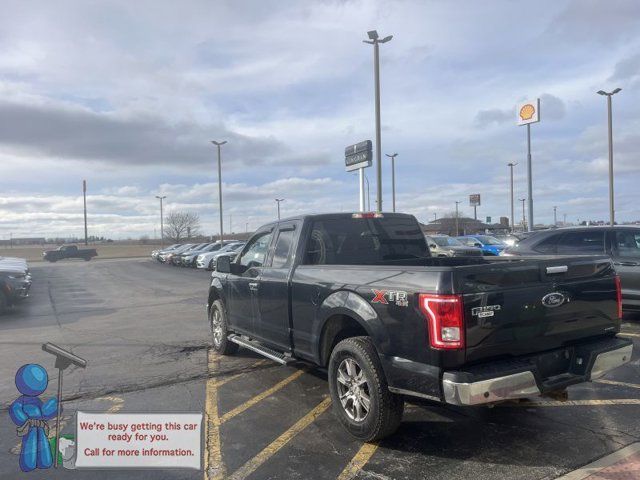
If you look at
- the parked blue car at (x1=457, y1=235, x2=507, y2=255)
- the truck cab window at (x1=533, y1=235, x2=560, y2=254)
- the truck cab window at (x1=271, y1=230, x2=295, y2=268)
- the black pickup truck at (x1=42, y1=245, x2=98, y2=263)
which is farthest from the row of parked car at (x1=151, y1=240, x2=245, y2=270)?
the truck cab window at (x1=271, y1=230, x2=295, y2=268)

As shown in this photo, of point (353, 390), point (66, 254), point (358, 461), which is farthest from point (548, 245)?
point (66, 254)

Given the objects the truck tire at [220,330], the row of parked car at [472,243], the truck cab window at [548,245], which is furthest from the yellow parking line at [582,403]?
the row of parked car at [472,243]

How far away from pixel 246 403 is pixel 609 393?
3.65 metres

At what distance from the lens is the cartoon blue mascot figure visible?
2.56 m

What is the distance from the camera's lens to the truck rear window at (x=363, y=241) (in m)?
5.70

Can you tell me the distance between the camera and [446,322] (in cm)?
366

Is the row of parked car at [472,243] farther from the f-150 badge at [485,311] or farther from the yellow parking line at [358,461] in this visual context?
the f-150 badge at [485,311]

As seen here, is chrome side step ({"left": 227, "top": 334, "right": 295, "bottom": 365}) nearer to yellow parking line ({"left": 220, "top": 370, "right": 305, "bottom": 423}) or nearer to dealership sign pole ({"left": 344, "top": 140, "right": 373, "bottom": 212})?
yellow parking line ({"left": 220, "top": 370, "right": 305, "bottom": 423})

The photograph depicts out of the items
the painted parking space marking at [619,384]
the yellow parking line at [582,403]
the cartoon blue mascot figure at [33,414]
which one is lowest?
the yellow parking line at [582,403]

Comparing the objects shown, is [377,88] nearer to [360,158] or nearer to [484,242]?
[360,158]

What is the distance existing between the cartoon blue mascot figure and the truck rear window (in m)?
3.18

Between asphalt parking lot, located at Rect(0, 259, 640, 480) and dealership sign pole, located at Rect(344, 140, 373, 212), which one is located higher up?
dealership sign pole, located at Rect(344, 140, 373, 212)

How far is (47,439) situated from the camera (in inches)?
110

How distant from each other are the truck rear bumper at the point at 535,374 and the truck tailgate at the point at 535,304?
84mm
